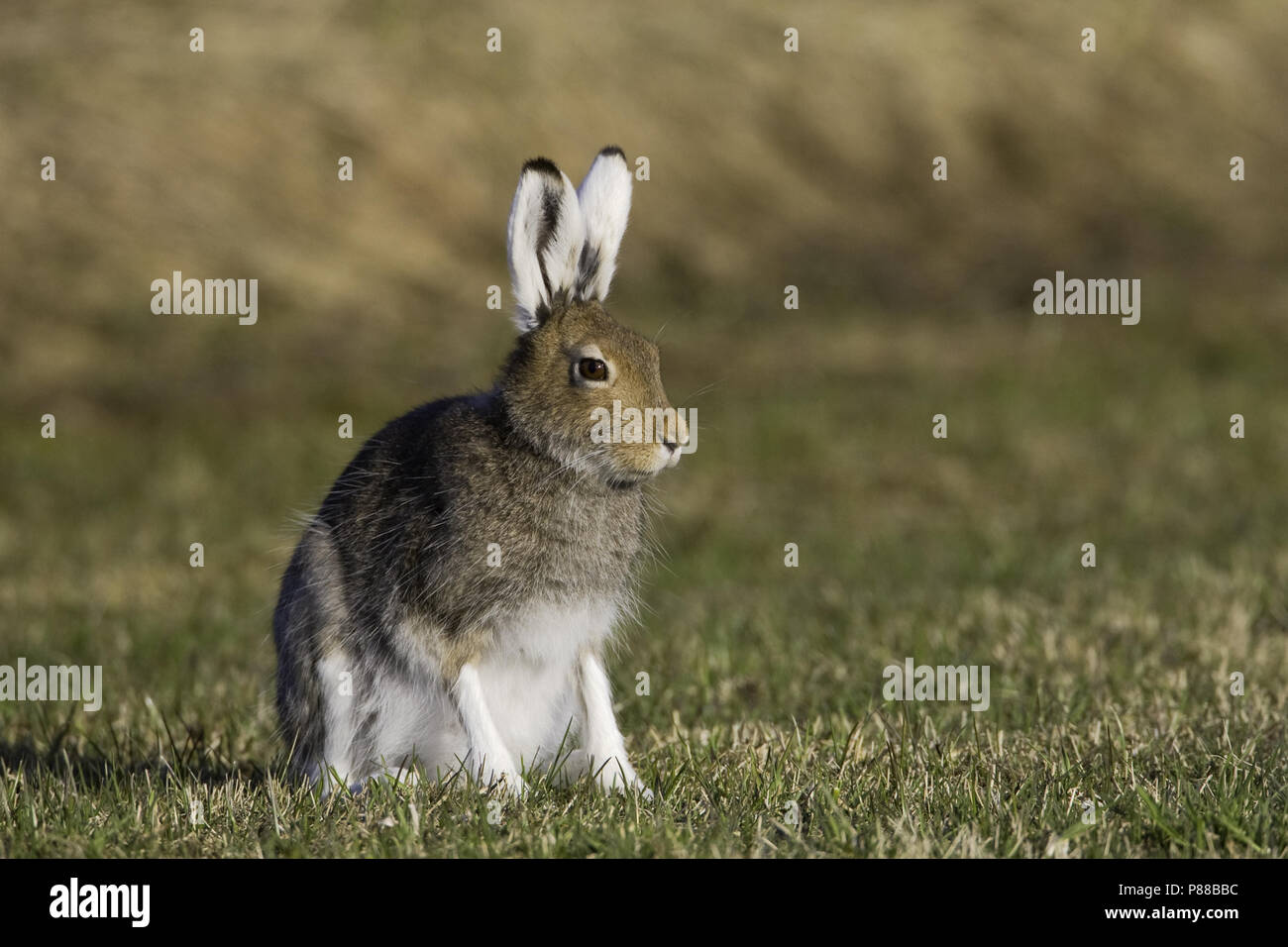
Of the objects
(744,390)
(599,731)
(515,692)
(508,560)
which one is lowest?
(599,731)

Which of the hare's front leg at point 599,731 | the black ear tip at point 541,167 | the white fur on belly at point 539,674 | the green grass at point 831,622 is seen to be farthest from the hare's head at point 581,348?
the green grass at point 831,622

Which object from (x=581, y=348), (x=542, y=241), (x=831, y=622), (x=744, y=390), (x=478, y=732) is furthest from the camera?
(x=744, y=390)

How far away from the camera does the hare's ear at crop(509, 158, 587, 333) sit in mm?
4664

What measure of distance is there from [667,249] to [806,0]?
17.9 ft

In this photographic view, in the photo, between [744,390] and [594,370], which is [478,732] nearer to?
[594,370]

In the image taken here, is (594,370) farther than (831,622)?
No

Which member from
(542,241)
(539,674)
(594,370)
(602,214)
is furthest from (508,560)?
(602,214)

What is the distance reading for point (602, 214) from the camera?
4840 millimetres

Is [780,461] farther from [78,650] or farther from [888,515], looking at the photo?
[78,650]

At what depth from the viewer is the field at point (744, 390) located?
4695 millimetres

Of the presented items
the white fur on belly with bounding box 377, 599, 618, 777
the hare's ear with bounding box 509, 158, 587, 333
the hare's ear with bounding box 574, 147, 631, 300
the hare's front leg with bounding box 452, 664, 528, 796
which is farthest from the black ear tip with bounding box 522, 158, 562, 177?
the hare's front leg with bounding box 452, 664, 528, 796

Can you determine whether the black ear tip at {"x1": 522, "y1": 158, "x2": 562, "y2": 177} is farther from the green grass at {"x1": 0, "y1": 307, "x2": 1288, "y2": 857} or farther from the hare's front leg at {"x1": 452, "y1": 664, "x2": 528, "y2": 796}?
the green grass at {"x1": 0, "y1": 307, "x2": 1288, "y2": 857}

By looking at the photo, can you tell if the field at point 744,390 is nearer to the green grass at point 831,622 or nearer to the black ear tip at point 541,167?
the green grass at point 831,622

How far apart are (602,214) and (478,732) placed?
64.8 inches
